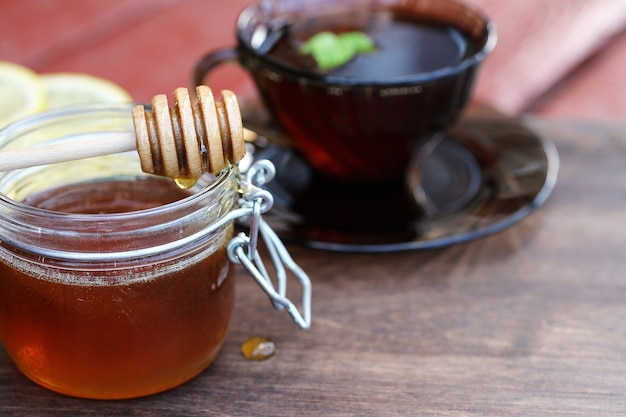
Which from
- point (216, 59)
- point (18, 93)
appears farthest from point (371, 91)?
point (18, 93)

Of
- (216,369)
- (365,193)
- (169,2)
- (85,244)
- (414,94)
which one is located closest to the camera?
(85,244)

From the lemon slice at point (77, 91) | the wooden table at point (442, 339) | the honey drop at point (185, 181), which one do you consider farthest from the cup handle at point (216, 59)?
the honey drop at point (185, 181)

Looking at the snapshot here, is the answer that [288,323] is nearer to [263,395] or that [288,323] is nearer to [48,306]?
[263,395]

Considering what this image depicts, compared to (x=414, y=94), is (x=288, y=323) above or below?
below

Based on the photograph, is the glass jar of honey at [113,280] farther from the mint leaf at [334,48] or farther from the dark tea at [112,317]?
the mint leaf at [334,48]

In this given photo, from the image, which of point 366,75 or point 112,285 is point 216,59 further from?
point 112,285

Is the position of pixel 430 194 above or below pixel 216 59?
below

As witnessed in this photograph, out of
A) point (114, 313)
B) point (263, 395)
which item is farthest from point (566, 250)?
point (114, 313)
